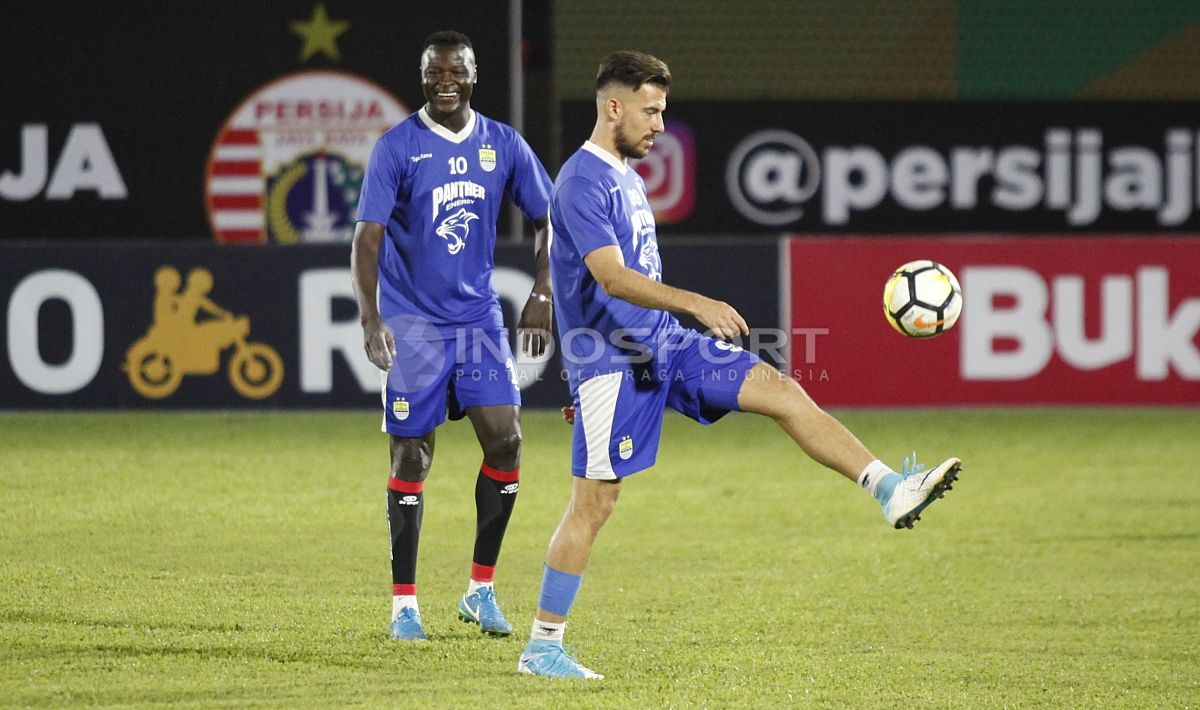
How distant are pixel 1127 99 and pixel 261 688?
40.0ft

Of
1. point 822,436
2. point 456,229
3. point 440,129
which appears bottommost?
point 822,436

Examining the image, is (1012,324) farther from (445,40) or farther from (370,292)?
(370,292)

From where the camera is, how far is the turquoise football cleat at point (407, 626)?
5773 millimetres

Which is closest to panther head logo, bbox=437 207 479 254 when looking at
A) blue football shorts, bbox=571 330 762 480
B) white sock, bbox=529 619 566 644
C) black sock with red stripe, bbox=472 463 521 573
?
black sock with red stripe, bbox=472 463 521 573

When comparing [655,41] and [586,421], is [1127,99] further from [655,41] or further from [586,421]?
[586,421]

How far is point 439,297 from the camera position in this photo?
6.07 metres

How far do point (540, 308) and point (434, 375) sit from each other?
49 cm

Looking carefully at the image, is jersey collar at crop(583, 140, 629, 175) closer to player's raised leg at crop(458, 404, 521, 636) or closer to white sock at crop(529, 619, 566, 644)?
player's raised leg at crop(458, 404, 521, 636)

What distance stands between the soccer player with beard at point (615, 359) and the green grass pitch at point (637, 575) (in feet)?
1.34

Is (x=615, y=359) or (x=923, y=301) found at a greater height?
(x=923, y=301)

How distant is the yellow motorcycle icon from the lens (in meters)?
12.0

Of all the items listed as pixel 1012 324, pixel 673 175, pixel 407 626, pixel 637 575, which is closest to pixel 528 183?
pixel 407 626

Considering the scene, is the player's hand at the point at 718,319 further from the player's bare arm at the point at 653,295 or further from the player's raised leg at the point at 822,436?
the player's raised leg at the point at 822,436

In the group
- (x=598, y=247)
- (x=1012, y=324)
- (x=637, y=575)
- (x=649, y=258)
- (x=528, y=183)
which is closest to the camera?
(x=598, y=247)
